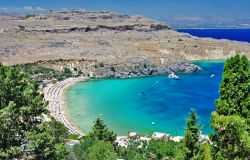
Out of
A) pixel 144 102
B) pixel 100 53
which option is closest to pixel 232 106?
pixel 144 102

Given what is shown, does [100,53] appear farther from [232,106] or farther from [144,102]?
[232,106]

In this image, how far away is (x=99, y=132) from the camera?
51.8 metres

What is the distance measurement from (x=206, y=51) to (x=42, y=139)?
17382cm

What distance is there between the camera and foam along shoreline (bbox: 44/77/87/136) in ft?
255

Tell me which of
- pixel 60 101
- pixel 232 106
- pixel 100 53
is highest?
pixel 232 106

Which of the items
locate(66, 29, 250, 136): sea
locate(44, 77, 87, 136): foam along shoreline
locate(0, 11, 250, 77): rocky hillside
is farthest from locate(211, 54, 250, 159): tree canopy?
locate(0, 11, 250, 77): rocky hillside

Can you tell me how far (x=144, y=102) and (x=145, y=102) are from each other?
0.80ft

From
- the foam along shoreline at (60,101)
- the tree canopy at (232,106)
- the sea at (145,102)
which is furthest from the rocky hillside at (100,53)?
the tree canopy at (232,106)

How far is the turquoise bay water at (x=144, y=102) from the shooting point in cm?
8009

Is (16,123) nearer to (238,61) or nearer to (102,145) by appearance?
(238,61)

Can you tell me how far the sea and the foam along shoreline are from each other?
145 cm

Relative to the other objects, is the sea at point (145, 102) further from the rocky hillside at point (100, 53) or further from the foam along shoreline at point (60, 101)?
the rocky hillside at point (100, 53)

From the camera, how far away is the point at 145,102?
102938mm

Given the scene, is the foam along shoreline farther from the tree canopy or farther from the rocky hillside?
the tree canopy
